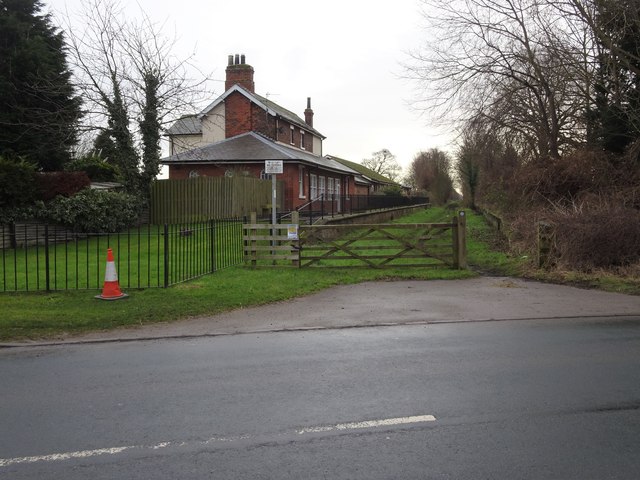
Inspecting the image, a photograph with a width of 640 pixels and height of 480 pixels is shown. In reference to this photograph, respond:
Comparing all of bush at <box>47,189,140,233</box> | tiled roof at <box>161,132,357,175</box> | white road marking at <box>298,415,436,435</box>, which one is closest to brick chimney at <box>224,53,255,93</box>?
tiled roof at <box>161,132,357,175</box>

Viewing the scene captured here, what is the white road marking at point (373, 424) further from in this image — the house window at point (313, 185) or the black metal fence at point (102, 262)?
the house window at point (313, 185)

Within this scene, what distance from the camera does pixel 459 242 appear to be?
1352 centimetres

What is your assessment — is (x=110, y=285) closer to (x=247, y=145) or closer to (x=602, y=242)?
(x=602, y=242)

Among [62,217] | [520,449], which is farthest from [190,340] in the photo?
[62,217]

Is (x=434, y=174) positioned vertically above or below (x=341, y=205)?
above

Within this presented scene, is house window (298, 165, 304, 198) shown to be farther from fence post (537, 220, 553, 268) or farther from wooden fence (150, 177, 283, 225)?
fence post (537, 220, 553, 268)

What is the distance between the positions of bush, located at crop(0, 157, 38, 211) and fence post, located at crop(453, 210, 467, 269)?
14.2 m

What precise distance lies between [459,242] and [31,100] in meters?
21.7

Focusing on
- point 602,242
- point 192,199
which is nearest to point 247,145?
point 192,199

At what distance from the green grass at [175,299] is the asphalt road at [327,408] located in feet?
3.58

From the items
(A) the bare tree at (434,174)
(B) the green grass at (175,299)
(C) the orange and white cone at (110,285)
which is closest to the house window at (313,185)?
(B) the green grass at (175,299)

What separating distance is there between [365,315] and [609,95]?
14556mm

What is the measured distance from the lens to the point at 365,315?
8.79 meters

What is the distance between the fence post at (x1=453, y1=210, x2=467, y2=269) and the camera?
44.0ft
